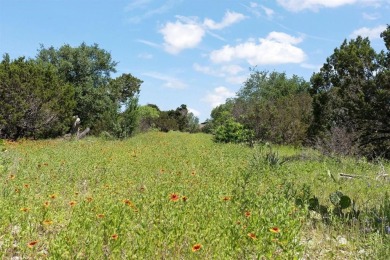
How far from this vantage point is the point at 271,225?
341 centimetres

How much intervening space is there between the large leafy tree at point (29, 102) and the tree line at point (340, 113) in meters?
12.0

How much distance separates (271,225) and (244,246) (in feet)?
1.05

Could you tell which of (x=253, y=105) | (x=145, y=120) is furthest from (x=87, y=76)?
(x=253, y=105)

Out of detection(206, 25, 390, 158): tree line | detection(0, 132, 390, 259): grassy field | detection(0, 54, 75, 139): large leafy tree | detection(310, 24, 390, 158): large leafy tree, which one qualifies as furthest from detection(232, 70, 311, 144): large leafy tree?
detection(0, 132, 390, 259): grassy field

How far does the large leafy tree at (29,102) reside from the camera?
22.3m

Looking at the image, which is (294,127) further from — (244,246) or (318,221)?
(244,246)

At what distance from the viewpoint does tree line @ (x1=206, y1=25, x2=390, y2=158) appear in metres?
14.4

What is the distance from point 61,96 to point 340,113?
1941cm

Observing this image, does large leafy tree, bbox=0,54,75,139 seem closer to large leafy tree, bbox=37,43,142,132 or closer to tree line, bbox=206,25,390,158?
large leafy tree, bbox=37,43,142,132

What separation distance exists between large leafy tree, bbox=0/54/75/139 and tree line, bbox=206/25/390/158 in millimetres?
11979

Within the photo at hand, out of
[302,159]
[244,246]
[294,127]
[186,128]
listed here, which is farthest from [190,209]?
[186,128]

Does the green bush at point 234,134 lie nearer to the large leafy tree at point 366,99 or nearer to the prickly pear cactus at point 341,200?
the large leafy tree at point 366,99

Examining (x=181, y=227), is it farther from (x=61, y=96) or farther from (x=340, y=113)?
(x=61, y=96)

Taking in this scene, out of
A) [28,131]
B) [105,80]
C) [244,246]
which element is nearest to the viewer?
[244,246]
